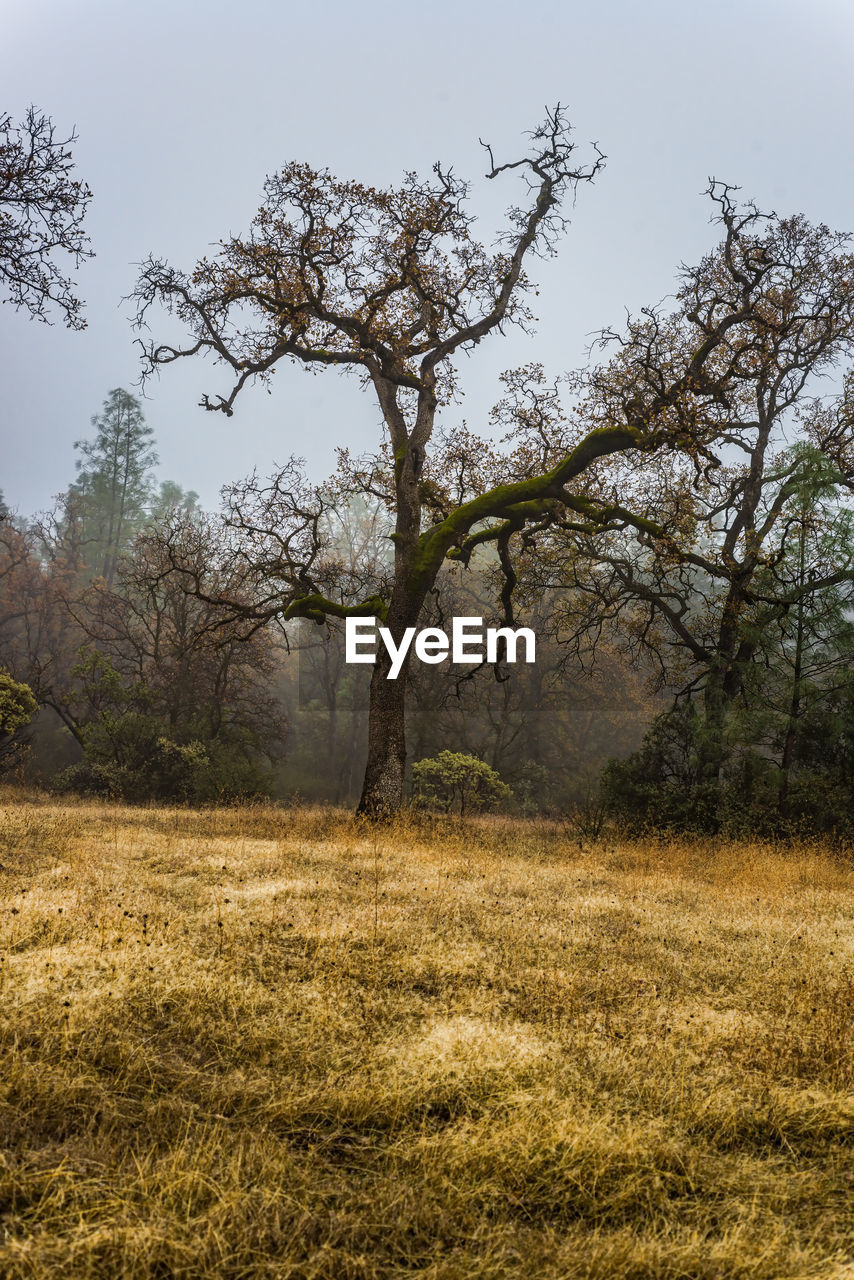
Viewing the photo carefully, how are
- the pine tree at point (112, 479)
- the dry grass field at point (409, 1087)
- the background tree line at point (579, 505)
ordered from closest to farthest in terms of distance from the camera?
the dry grass field at point (409, 1087) → the background tree line at point (579, 505) → the pine tree at point (112, 479)

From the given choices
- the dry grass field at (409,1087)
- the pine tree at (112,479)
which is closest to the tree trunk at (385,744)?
the dry grass field at (409,1087)

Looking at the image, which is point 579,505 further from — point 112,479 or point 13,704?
point 112,479

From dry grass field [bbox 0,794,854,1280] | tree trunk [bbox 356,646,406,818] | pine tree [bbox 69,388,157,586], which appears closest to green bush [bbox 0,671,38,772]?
tree trunk [bbox 356,646,406,818]

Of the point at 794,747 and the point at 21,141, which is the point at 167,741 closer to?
the point at 21,141

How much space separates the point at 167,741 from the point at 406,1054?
54.1 ft

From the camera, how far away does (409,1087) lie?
4.08m

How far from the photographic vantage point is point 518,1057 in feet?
14.7

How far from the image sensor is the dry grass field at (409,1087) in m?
2.96

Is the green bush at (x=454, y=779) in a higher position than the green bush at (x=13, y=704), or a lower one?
lower

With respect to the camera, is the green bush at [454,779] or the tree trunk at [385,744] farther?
the green bush at [454,779]

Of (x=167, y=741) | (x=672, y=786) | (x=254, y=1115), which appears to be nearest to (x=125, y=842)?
(x=254, y=1115)

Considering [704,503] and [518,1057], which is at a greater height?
[704,503]

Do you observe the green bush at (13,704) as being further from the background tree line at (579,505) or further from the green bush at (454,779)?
the green bush at (454,779)

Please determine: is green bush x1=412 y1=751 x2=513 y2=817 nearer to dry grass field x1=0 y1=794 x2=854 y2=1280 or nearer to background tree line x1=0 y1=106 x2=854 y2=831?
background tree line x1=0 y1=106 x2=854 y2=831
